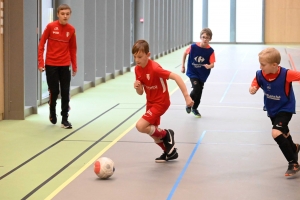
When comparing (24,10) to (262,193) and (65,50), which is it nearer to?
(65,50)

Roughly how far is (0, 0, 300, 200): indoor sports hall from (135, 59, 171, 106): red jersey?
0.76 metres

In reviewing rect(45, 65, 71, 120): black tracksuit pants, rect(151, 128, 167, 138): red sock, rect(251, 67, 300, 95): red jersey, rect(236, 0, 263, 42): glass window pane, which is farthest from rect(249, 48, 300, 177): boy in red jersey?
rect(236, 0, 263, 42): glass window pane

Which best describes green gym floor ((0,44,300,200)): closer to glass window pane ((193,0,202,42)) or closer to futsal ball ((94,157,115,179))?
futsal ball ((94,157,115,179))

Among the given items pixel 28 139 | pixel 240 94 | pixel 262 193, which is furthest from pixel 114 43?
pixel 262 193

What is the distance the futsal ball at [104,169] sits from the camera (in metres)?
5.98

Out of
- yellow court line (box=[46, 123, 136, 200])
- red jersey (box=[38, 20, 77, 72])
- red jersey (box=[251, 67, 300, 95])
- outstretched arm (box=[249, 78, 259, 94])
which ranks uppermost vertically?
red jersey (box=[38, 20, 77, 72])

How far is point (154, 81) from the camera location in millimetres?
6566

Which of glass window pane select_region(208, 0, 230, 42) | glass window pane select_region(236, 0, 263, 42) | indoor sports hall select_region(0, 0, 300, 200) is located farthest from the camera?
glass window pane select_region(208, 0, 230, 42)

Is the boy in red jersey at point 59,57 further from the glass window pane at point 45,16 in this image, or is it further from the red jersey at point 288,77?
the red jersey at point 288,77

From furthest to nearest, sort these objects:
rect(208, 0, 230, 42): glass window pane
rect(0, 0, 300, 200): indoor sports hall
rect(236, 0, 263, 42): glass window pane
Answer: rect(208, 0, 230, 42): glass window pane
rect(236, 0, 263, 42): glass window pane
rect(0, 0, 300, 200): indoor sports hall

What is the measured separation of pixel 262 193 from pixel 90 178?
Answer: 69.3 inches

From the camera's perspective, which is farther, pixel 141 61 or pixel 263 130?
pixel 263 130

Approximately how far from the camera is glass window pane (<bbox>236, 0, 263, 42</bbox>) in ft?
123

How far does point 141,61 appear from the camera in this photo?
21.2ft
